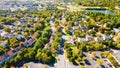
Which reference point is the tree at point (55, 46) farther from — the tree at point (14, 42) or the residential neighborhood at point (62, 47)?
the tree at point (14, 42)

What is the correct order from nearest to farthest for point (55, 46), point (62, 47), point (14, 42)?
point (55, 46) < point (14, 42) < point (62, 47)

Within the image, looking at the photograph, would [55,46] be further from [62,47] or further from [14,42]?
[14,42]

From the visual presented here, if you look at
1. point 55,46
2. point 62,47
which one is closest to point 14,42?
point 55,46

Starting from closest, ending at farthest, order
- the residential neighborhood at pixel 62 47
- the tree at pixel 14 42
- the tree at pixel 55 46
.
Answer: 1. the residential neighborhood at pixel 62 47
2. the tree at pixel 55 46
3. the tree at pixel 14 42

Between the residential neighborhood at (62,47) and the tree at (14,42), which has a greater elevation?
the tree at (14,42)

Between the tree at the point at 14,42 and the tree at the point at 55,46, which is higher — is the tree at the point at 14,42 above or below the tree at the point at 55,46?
above

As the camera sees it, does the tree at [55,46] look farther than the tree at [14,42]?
No

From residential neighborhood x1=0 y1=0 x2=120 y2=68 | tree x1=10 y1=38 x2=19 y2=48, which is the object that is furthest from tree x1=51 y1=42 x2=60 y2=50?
tree x1=10 y1=38 x2=19 y2=48

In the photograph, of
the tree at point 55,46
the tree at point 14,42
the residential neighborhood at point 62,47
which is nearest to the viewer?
the residential neighborhood at point 62,47

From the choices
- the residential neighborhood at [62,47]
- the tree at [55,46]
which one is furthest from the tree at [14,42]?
the tree at [55,46]

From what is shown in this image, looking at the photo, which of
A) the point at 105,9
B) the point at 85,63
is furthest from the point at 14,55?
the point at 105,9

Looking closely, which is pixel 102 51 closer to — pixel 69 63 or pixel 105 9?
pixel 69 63
